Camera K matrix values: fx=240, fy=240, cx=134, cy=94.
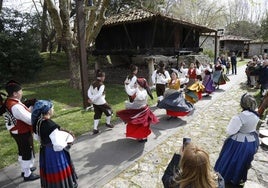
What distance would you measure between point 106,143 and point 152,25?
31.5 ft

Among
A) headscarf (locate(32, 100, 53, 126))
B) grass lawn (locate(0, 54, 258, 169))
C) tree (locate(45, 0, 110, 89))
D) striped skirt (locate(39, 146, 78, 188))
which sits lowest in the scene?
grass lawn (locate(0, 54, 258, 169))

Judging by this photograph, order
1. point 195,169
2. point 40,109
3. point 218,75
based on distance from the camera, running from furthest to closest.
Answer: point 218,75
point 40,109
point 195,169

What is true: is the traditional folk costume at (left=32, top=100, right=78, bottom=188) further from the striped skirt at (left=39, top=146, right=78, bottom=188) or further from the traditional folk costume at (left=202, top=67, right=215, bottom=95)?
the traditional folk costume at (left=202, top=67, right=215, bottom=95)

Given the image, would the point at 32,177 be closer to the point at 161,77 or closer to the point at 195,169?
the point at 195,169

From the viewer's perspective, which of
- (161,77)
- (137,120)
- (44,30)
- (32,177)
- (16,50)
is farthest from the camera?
(44,30)

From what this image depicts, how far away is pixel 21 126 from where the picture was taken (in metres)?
4.15

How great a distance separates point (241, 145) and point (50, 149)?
9.66ft

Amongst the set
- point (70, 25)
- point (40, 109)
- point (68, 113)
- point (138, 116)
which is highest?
point (70, 25)

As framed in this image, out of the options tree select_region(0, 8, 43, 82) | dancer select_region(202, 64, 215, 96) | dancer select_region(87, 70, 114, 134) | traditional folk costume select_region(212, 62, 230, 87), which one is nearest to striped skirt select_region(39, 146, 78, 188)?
dancer select_region(87, 70, 114, 134)

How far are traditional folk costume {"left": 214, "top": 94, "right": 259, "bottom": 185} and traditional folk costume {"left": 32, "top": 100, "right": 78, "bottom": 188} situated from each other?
254 cm

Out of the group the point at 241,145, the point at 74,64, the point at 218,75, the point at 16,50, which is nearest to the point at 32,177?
the point at 241,145

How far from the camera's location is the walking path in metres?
4.31

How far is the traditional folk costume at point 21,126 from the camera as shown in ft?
13.0

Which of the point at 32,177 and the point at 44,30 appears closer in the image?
the point at 32,177
